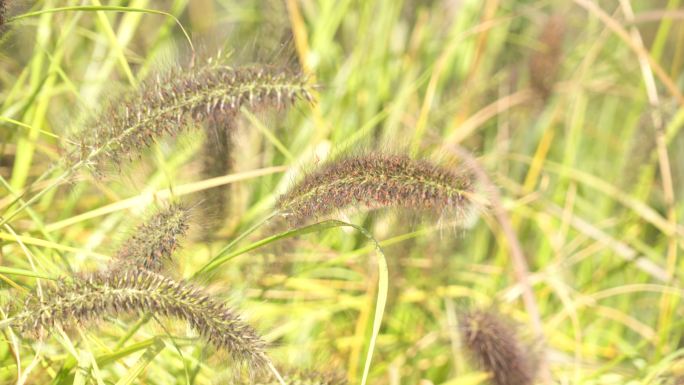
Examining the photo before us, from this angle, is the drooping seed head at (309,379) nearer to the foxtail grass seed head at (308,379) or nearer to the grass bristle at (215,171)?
the foxtail grass seed head at (308,379)

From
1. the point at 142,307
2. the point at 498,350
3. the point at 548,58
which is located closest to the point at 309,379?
the point at 142,307

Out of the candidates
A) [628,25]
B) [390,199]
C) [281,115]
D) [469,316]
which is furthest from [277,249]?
[628,25]

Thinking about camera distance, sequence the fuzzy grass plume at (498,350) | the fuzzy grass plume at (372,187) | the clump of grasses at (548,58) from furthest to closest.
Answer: the clump of grasses at (548,58) → the fuzzy grass plume at (498,350) → the fuzzy grass plume at (372,187)

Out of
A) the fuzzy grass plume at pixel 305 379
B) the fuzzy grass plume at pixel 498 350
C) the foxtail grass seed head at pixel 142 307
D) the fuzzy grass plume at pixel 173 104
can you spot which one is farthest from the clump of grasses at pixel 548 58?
the foxtail grass seed head at pixel 142 307

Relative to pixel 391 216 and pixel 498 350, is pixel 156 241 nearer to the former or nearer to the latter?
pixel 391 216

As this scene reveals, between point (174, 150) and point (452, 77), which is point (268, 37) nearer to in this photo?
point (174, 150)
